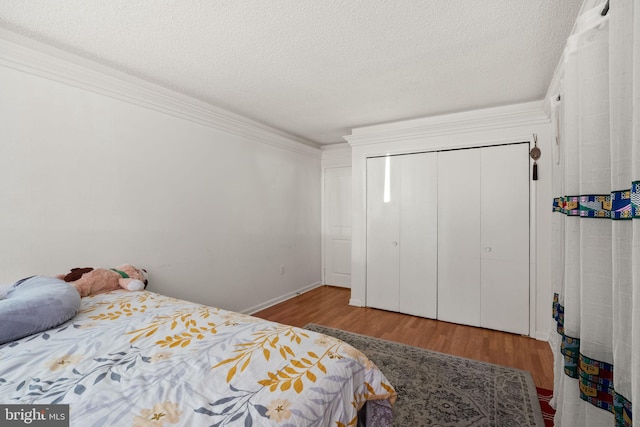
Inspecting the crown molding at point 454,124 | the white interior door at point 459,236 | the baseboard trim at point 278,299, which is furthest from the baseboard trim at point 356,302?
the crown molding at point 454,124

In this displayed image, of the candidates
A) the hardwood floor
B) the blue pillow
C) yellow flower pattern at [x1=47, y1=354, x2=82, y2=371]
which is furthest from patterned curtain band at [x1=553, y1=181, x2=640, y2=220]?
the blue pillow

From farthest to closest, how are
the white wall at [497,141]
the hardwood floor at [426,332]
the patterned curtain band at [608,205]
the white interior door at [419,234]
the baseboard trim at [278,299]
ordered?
the baseboard trim at [278,299]
the white interior door at [419,234]
the white wall at [497,141]
the hardwood floor at [426,332]
the patterned curtain band at [608,205]

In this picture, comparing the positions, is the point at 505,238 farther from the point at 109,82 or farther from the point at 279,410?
the point at 109,82

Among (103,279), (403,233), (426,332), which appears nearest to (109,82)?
(103,279)

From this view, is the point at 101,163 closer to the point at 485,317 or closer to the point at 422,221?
the point at 422,221

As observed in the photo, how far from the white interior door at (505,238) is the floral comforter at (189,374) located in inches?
98.5

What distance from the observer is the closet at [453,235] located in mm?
3051

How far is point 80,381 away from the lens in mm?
998

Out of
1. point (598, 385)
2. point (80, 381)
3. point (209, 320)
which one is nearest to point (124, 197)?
point (209, 320)

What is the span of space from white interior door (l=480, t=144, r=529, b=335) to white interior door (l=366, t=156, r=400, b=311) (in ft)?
3.30

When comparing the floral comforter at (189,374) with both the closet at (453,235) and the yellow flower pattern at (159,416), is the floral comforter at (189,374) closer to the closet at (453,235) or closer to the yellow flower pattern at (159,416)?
the yellow flower pattern at (159,416)

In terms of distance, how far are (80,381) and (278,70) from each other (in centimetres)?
226

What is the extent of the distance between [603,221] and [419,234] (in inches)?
100

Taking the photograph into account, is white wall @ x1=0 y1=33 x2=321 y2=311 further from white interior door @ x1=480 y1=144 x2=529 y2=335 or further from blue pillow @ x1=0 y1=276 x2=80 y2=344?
white interior door @ x1=480 y1=144 x2=529 y2=335
